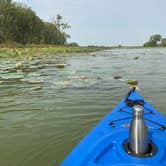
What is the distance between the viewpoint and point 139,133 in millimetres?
2051

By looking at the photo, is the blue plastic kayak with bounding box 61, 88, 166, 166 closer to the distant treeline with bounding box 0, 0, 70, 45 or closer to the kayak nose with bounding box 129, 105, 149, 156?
the kayak nose with bounding box 129, 105, 149, 156

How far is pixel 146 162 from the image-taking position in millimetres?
2004

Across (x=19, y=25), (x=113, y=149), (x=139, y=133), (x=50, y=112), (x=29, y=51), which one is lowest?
(x=50, y=112)

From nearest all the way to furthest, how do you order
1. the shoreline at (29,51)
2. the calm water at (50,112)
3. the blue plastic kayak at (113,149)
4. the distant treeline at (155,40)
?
the blue plastic kayak at (113,149)
the calm water at (50,112)
the shoreline at (29,51)
the distant treeline at (155,40)

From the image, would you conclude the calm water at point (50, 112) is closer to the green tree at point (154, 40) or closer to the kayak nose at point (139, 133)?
the kayak nose at point (139, 133)

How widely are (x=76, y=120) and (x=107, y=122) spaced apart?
1295 mm

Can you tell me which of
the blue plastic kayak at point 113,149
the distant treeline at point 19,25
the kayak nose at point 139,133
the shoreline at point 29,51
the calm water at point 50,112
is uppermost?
the distant treeline at point 19,25

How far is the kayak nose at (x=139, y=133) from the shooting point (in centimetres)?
205

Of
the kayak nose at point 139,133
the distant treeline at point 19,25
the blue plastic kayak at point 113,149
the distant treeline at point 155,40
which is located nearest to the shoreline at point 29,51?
the distant treeline at point 19,25

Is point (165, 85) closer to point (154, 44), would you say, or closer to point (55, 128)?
point (55, 128)

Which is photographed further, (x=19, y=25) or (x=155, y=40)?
(x=155, y=40)

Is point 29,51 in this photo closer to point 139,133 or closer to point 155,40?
point 139,133

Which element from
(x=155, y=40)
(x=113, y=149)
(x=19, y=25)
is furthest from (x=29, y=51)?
(x=155, y=40)

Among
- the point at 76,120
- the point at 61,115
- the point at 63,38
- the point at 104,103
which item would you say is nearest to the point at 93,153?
the point at 76,120
